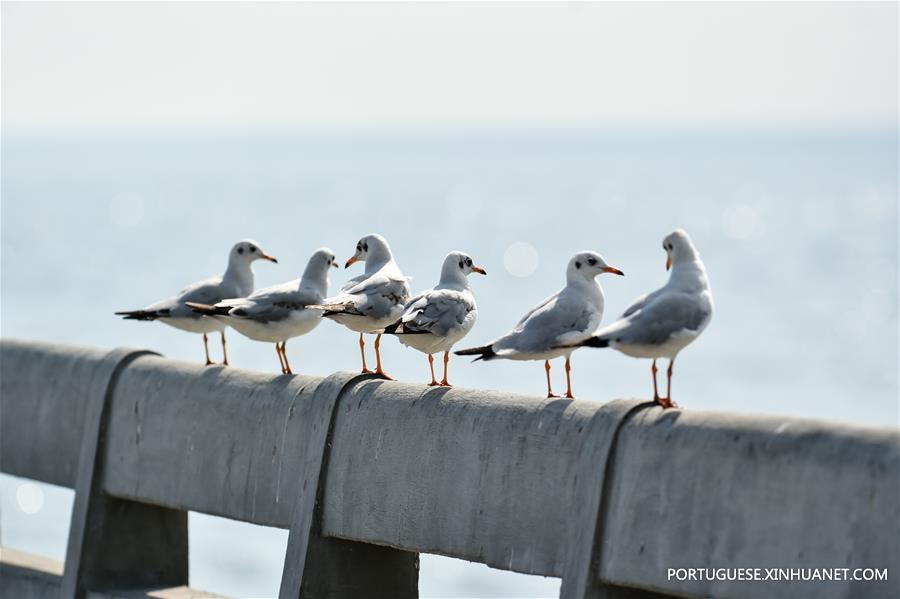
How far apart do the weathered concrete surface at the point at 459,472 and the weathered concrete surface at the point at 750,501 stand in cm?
25

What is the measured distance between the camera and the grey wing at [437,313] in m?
7.99

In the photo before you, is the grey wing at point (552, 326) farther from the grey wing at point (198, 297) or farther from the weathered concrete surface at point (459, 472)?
the grey wing at point (198, 297)

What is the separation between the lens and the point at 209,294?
9.44m

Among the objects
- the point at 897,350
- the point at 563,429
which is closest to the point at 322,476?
the point at 563,429

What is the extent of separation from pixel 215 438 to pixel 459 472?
1.61m

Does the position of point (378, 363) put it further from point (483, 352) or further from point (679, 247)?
point (679, 247)

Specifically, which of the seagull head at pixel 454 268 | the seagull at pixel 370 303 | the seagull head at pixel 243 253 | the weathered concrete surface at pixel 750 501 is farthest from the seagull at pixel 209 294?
the weathered concrete surface at pixel 750 501

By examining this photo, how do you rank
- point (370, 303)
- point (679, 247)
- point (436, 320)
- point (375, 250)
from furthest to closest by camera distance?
point (375, 250)
point (370, 303)
point (436, 320)
point (679, 247)

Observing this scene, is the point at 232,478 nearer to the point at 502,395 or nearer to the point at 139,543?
the point at 139,543

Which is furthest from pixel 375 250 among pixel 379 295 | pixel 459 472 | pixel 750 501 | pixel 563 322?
pixel 750 501

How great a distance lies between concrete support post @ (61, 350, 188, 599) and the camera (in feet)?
27.8

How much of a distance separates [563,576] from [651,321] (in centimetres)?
114

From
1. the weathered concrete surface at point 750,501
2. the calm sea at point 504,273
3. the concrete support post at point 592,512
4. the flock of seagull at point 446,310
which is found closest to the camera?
the weathered concrete surface at point 750,501

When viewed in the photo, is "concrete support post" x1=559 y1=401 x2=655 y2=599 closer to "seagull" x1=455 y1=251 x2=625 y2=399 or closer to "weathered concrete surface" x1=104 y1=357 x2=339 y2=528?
"seagull" x1=455 y1=251 x2=625 y2=399
